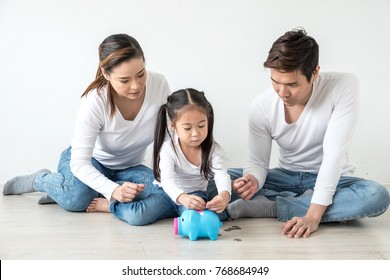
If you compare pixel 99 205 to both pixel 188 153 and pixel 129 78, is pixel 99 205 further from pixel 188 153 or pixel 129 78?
pixel 129 78

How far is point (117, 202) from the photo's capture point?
6.81 feet

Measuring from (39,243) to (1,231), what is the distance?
20cm

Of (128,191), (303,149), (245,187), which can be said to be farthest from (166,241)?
(303,149)

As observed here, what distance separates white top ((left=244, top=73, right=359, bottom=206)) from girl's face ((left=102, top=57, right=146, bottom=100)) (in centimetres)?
40

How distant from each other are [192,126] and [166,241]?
365mm

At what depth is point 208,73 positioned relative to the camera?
9.26ft

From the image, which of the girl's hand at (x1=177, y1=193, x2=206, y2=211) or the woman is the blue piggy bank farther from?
the woman

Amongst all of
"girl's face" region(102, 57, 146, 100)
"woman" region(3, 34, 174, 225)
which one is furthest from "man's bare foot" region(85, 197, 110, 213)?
"girl's face" region(102, 57, 146, 100)

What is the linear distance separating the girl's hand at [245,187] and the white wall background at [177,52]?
0.84 metres

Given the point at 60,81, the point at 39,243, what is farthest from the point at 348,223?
the point at 60,81

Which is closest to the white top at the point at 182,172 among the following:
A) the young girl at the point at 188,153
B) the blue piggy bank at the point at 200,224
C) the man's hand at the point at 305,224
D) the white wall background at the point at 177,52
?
the young girl at the point at 188,153

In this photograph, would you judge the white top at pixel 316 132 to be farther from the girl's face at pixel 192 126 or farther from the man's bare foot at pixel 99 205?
the man's bare foot at pixel 99 205

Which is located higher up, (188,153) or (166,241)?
(188,153)

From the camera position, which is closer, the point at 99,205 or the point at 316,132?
the point at 316,132
